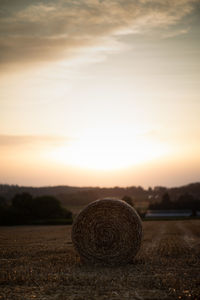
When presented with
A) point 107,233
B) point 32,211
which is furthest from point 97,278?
point 32,211

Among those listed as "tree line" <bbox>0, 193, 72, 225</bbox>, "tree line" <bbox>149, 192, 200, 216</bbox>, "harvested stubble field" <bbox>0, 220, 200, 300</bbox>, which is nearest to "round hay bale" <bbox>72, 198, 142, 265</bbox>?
"harvested stubble field" <bbox>0, 220, 200, 300</bbox>

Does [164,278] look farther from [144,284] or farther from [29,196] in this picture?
[29,196]

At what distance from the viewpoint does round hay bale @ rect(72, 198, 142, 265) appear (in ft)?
34.8

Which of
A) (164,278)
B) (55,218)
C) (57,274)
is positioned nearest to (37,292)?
(57,274)

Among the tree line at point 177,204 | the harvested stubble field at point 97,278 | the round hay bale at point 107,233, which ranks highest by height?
the round hay bale at point 107,233

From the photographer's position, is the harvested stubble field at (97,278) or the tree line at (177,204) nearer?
the harvested stubble field at (97,278)

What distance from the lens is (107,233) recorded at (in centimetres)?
1108

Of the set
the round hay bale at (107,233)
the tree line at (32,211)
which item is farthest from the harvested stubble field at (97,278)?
the tree line at (32,211)

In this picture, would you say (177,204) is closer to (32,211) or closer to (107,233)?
(32,211)

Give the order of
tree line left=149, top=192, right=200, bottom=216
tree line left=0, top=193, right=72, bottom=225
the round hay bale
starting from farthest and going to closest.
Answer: tree line left=149, top=192, right=200, bottom=216 → tree line left=0, top=193, right=72, bottom=225 → the round hay bale

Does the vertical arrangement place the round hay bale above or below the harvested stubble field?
above

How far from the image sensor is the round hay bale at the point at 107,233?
10609 mm

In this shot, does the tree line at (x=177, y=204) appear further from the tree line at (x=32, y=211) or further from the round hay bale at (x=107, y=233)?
the round hay bale at (x=107, y=233)

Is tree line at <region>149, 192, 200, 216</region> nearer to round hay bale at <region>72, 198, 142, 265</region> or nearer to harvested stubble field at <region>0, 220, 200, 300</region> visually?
harvested stubble field at <region>0, 220, 200, 300</region>
